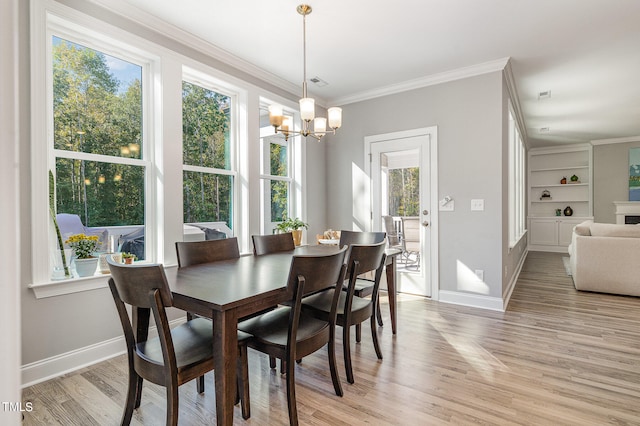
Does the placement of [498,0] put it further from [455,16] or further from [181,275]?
[181,275]

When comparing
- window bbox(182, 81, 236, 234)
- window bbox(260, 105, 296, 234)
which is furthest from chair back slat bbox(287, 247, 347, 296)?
window bbox(260, 105, 296, 234)

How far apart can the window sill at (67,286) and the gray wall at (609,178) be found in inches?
374

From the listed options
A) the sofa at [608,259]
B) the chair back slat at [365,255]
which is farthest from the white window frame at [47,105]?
the sofa at [608,259]

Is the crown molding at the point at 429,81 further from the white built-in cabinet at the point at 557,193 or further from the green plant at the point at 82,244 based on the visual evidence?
the white built-in cabinet at the point at 557,193

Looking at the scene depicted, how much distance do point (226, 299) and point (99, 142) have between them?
203cm

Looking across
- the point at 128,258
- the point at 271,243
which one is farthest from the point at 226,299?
the point at 128,258

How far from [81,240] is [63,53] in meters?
1.40

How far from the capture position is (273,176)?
418cm

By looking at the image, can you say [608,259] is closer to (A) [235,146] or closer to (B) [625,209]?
(B) [625,209]

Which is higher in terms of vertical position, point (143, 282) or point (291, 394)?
point (143, 282)

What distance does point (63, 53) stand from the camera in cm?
240

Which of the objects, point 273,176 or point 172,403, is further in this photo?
point 273,176

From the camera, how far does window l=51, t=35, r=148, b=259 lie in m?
2.38

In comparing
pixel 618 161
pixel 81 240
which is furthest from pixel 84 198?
pixel 618 161
